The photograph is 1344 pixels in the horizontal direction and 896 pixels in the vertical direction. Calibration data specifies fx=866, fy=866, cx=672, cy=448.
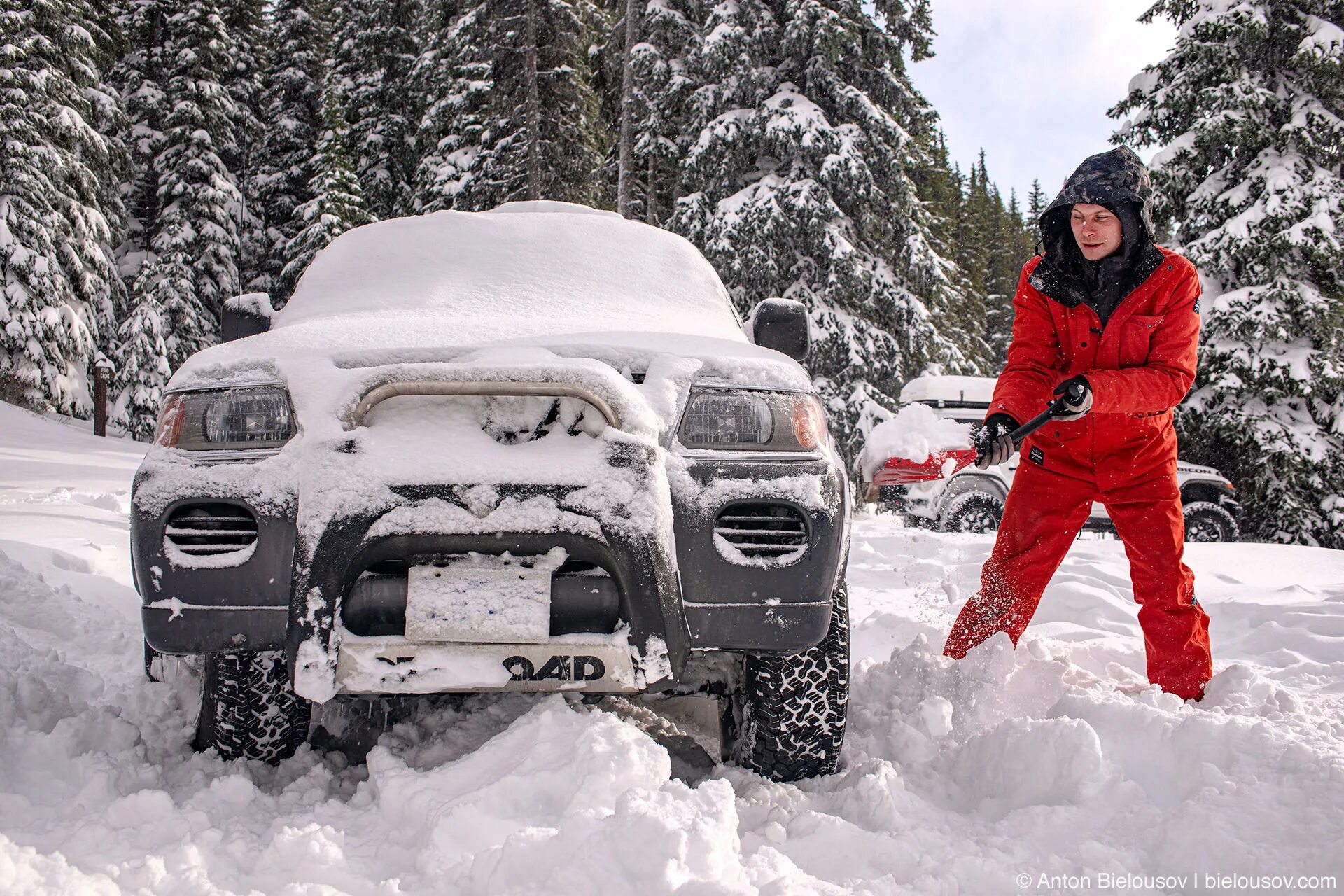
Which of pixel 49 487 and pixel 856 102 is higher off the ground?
pixel 856 102

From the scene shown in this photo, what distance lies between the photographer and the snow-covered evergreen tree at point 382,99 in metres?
24.5

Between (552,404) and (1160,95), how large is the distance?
12919 millimetres

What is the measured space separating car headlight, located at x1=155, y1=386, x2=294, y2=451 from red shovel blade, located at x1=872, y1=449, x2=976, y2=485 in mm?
7160

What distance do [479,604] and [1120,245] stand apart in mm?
2427

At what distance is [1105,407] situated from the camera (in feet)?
8.77

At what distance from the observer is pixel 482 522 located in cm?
186

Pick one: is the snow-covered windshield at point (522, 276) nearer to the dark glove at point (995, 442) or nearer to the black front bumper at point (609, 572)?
the black front bumper at point (609, 572)

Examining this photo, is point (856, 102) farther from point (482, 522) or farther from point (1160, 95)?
point (482, 522)

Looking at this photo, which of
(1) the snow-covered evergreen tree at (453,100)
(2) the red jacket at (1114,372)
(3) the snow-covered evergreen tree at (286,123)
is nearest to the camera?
(2) the red jacket at (1114,372)

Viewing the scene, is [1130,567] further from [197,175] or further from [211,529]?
[197,175]

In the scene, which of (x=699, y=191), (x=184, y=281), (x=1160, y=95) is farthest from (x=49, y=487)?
(x=184, y=281)

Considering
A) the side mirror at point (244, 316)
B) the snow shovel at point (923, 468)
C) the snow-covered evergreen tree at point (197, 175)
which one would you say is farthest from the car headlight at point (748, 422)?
the snow-covered evergreen tree at point (197, 175)

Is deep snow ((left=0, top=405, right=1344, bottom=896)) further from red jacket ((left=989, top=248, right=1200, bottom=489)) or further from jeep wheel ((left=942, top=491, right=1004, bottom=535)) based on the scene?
jeep wheel ((left=942, top=491, right=1004, bottom=535))

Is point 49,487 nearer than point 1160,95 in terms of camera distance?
Yes
